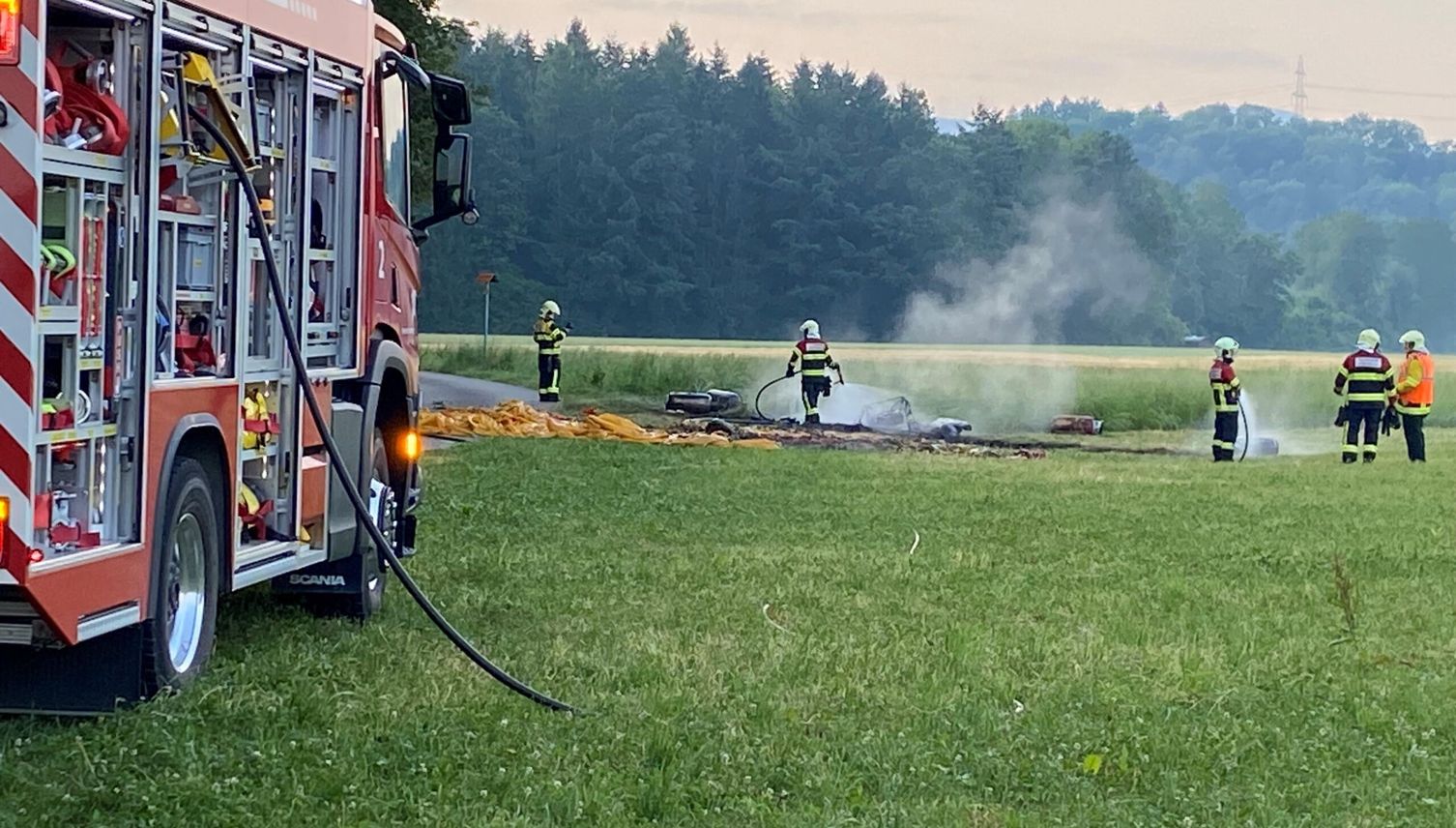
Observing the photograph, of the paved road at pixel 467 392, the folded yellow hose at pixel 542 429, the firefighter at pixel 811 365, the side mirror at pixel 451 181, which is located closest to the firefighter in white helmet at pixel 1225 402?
the folded yellow hose at pixel 542 429

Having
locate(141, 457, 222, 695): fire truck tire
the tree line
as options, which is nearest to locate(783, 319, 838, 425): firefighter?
locate(141, 457, 222, 695): fire truck tire

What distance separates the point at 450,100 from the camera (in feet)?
35.2

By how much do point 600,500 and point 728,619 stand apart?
6.53 m

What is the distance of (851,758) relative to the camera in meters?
7.07

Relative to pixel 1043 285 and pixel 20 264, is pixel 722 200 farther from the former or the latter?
pixel 20 264

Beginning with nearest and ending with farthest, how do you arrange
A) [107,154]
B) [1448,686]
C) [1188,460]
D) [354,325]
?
1. [107,154]
2. [1448,686]
3. [354,325]
4. [1188,460]

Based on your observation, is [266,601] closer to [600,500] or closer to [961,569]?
[961,569]

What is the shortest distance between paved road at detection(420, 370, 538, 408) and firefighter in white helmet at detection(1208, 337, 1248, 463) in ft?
38.5

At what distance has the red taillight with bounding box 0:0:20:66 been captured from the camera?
6.05m

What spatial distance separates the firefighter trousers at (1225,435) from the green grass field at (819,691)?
34.2 ft

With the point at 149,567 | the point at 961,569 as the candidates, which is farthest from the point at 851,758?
the point at 961,569

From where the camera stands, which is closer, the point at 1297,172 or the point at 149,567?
the point at 149,567

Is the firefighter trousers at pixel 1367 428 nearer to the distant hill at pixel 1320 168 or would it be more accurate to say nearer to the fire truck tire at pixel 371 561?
the fire truck tire at pixel 371 561

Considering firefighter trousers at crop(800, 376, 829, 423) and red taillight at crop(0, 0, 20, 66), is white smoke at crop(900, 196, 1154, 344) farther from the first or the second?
red taillight at crop(0, 0, 20, 66)
